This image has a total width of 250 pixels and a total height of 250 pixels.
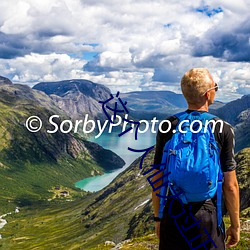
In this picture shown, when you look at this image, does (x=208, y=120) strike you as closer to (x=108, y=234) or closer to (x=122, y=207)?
(x=108, y=234)

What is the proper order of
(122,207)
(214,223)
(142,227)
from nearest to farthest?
1. (214,223)
2. (142,227)
3. (122,207)

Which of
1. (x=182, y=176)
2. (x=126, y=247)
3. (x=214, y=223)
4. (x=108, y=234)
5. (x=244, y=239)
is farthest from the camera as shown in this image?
(x=108, y=234)

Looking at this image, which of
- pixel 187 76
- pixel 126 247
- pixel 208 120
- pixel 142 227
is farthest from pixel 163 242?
pixel 142 227

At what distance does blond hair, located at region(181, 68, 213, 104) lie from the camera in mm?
10617

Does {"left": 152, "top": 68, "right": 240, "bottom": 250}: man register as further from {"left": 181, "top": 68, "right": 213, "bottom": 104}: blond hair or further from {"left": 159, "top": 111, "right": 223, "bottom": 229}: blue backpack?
{"left": 159, "top": 111, "right": 223, "bottom": 229}: blue backpack

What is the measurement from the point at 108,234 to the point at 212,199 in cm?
14644

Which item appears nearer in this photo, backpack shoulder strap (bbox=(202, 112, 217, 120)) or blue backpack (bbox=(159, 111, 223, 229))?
blue backpack (bbox=(159, 111, 223, 229))

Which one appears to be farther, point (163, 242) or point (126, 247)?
point (126, 247)

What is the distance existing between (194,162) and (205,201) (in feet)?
4.31

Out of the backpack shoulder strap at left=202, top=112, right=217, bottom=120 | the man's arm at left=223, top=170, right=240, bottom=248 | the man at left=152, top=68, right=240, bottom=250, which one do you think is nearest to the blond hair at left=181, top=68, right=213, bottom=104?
the man at left=152, top=68, right=240, bottom=250

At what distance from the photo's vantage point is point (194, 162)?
9.74 m

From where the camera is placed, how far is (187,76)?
10781 mm

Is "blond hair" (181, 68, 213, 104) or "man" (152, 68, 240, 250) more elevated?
"blond hair" (181, 68, 213, 104)

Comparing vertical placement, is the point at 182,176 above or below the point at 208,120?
below
